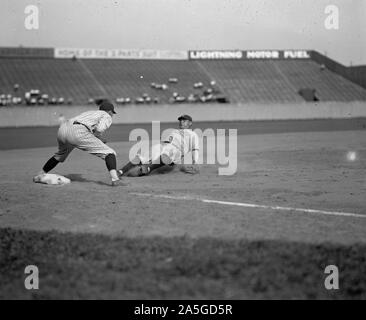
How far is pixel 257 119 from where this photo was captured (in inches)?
1644

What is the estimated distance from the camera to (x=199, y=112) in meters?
40.2

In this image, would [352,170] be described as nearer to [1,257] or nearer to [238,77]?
[1,257]

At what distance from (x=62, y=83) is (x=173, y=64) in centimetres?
1272

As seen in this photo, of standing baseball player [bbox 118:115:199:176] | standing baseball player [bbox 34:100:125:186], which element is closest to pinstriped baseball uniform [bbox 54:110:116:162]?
standing baseball player [bbox 34:100:125:186]

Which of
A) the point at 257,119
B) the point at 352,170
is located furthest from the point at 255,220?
the point at 257,119

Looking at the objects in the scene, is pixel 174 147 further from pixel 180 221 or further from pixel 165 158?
pixel 180 221

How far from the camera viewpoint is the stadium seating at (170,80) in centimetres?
4403

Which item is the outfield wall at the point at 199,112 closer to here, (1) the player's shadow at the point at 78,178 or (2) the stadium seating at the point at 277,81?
(2) the stadium seating at the point at 277,81

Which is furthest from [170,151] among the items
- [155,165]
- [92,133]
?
[92,133]

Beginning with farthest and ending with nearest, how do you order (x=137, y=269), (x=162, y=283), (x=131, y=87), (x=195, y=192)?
1. (x=131, y=87)
2. (x=195, y=192)
3. (x=137, y=269)
4. (x=162, y=283)

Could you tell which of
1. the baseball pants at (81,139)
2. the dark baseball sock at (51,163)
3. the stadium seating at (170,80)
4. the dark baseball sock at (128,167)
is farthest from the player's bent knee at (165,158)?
the stadium seating at (170,80)

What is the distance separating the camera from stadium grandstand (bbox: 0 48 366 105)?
43.5m

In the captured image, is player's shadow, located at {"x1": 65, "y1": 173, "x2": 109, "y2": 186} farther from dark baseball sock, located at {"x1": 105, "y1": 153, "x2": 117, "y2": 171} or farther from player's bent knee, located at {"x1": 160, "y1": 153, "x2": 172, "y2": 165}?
player's bent knee, located at {"x1": 160, "y1": 153, "x2": 172, "y2": 165}

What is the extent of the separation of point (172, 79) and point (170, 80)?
0.94 ft
